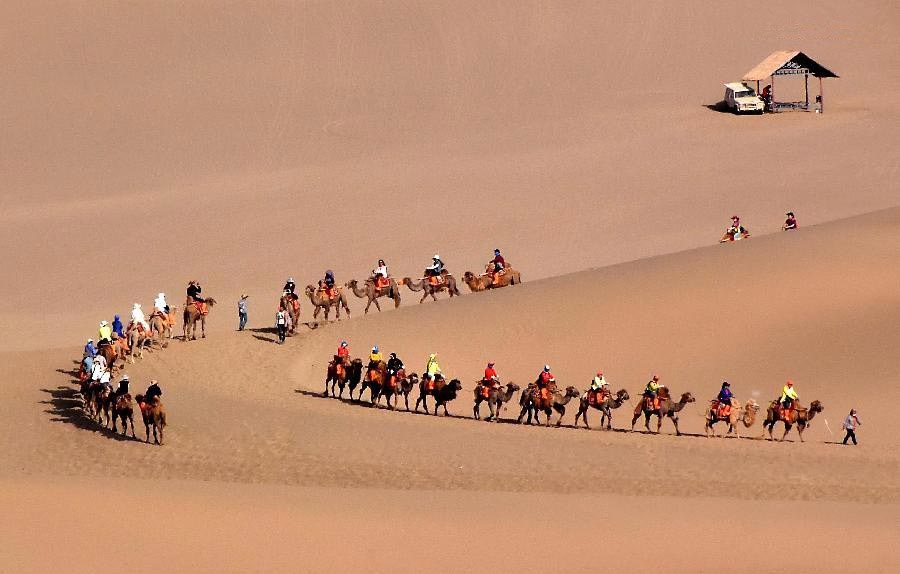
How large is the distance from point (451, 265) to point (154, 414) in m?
19.2

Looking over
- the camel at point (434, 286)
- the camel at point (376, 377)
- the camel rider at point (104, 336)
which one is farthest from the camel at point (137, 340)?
the camel at point (434, 286)

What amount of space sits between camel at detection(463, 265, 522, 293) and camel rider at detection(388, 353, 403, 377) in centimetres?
848

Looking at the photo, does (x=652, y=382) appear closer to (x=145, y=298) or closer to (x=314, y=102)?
(x=145, y=298)

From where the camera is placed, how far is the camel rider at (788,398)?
33375 mm

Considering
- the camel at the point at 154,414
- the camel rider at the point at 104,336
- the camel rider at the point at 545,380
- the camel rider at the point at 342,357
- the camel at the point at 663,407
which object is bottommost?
the camel at the point at 154,414

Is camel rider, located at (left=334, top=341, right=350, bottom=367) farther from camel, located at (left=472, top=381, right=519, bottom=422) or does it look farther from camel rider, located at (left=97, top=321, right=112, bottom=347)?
camel rider, located at (left=97, top=321, right=112, bottom=347)

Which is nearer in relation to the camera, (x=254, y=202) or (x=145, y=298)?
(x=145, y=298)

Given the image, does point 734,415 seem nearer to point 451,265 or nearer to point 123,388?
point 123,388

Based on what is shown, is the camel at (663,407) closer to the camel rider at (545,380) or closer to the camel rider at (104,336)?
the camel rider at (545,380)

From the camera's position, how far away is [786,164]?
196ft

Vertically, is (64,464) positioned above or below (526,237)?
below

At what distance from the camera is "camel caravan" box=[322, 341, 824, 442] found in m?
33.6

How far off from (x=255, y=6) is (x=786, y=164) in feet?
79.6

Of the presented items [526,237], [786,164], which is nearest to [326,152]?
[526,237]
